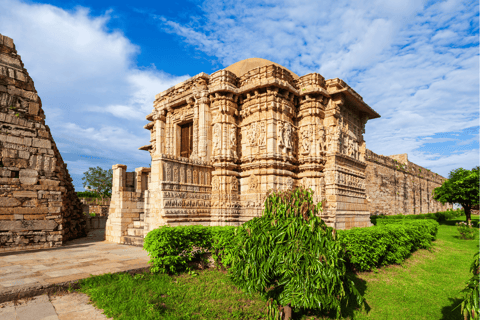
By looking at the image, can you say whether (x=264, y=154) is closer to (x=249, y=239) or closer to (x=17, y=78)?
→ (x=249, y=239)

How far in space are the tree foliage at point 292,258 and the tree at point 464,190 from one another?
2188cm

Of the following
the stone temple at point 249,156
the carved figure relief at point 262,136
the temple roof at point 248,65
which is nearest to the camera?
the stone temple at point 249,156

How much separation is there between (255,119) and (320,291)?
7.93 metres

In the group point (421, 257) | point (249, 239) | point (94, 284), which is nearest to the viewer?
point (249, 239)

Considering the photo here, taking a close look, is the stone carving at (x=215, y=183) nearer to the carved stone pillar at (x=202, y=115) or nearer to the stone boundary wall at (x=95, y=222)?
the carved stone pillar at (x=202, y=115)

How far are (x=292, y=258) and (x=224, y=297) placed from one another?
Result: 6.76 ft

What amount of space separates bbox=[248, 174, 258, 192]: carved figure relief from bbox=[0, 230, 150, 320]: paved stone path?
4.47 m

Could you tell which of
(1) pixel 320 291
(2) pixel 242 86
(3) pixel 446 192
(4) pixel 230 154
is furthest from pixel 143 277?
(3) pixel 446 192

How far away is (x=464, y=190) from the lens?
67.5 ft

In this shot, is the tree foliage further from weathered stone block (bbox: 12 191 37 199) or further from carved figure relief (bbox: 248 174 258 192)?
weathered stone block (bbox: 12 191 37 199)

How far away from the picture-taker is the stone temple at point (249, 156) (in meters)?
10.3

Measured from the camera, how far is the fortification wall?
76.9 ft

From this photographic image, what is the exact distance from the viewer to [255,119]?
11.1 meters

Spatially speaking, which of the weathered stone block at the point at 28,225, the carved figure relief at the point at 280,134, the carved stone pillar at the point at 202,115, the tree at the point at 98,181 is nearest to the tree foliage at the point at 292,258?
the carved figure relief at the point at 280,134
